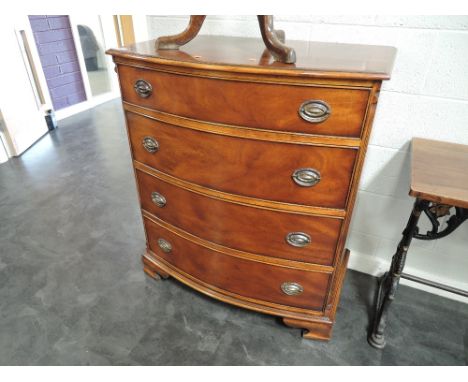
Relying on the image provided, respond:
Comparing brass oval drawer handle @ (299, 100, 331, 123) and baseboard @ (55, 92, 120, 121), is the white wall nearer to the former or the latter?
brass oval drawer handle @ (299, 100, 331, 123)

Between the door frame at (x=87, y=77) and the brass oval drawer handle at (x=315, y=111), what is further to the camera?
the door frame at (x=87, y=77)

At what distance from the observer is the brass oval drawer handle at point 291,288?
51.6 inches

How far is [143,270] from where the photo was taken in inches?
72.4

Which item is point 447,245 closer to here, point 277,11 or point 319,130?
point 319,130

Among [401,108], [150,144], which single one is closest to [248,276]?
[150,144]

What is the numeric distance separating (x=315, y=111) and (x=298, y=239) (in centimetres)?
48

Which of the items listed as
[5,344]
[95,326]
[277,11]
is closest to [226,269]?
[95,326]

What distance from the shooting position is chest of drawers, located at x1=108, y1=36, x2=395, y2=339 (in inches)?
36.4

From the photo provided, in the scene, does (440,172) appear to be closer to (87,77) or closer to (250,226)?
(250,226)

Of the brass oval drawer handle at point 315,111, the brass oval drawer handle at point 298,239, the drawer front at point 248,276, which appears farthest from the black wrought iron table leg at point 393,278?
the brass oval drawer handle at point 315,111

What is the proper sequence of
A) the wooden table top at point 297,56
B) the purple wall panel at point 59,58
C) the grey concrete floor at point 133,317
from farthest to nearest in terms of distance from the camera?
the purple wall panel at point 59,58 → the grey concrete floor at point 133,317 → the wooden table top at point 297,56

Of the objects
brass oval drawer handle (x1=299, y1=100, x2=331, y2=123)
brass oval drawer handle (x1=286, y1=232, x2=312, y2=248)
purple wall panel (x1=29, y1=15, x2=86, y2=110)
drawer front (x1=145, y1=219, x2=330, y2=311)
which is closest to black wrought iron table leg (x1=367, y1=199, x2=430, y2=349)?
drawer front (x1=145, y1=219, x2=330, y2=311)

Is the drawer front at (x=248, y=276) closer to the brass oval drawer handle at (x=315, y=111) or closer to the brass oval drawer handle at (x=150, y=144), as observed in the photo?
the brass oval drawer handle at (x=150, y=144)

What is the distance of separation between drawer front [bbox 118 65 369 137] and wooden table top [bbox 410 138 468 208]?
29 cm
